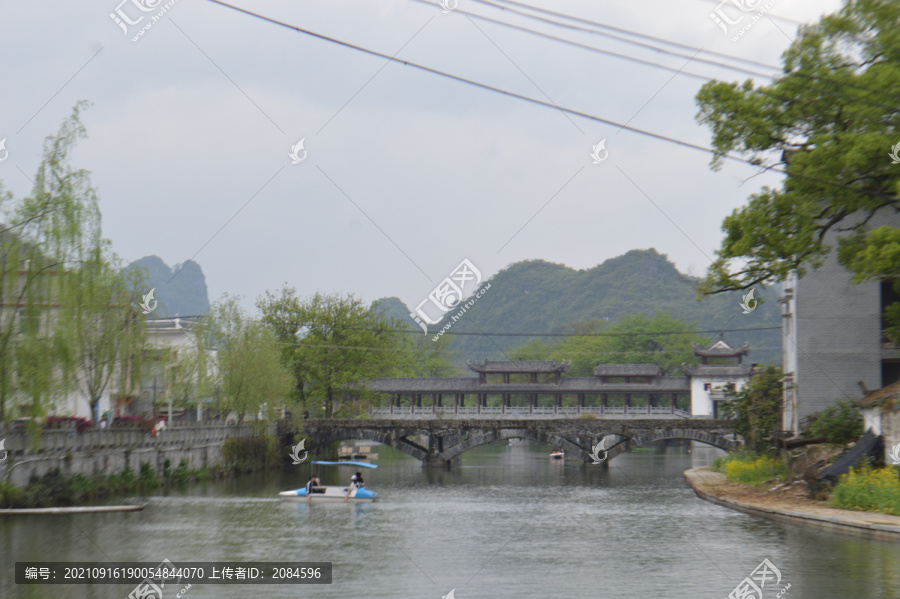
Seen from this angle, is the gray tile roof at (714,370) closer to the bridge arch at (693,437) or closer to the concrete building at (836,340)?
the bridge arch at (693,437)

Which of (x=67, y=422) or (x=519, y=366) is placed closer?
(x=67, y=422)

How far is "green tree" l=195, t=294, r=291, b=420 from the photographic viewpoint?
176ft

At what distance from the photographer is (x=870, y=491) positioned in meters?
26.0

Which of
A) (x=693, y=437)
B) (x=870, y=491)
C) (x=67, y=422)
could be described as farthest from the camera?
(x=693, y=437)

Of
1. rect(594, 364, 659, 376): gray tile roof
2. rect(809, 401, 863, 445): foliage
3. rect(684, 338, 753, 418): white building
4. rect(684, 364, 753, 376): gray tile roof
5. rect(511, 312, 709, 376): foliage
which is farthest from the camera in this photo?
rect(511, 312, 709, 376): foliage

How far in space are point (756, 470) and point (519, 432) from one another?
2649cm

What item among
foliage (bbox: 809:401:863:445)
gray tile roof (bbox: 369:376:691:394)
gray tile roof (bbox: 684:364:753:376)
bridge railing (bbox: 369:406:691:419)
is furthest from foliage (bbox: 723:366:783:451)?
gray tile roof (bbox: 684:364:753:376)

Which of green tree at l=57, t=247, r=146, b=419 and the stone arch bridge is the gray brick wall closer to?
the stone arch bridge

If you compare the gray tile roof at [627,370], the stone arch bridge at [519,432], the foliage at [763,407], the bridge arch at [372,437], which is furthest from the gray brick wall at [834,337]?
the gray tile roof at [627,370]

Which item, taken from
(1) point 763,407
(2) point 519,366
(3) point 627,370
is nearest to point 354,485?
(1) point 763,407

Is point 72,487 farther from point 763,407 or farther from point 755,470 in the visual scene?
point 763,407

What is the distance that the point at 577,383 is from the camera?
8544 centimetres

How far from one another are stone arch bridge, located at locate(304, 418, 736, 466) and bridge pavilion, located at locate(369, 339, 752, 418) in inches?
285

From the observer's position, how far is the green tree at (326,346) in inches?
2822
